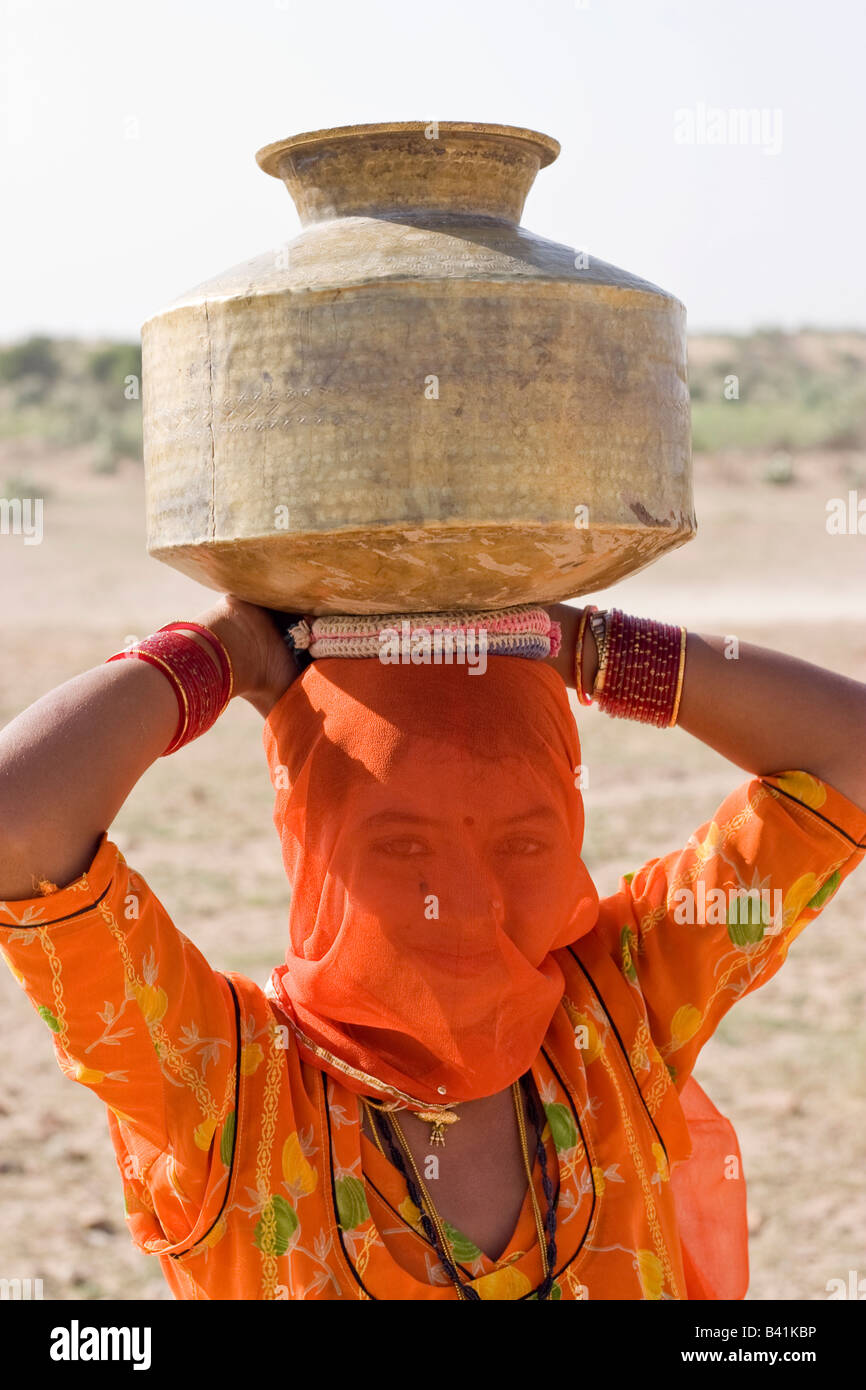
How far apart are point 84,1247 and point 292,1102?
2.77 m

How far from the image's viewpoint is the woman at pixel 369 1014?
1.78 meters

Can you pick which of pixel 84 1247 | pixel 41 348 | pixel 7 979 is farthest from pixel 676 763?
pixel 41 348

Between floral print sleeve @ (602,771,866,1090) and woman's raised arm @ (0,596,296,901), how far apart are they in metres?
0.73

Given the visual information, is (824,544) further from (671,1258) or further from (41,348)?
(671,1258)

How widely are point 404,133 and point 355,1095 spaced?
1.19m

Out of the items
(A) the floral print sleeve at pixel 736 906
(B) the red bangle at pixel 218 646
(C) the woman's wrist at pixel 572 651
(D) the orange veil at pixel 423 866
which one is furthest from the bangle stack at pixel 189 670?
(A) the floral print sleeve at pixel 736 906

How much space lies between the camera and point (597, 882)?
294 inches

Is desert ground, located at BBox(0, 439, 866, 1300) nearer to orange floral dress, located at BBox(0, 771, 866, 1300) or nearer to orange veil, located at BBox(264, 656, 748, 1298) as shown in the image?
orange floral dress, located at BBox(0, 771, 866, 1300)

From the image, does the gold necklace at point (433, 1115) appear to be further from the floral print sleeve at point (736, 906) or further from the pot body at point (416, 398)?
the pot body at point (416, 398)

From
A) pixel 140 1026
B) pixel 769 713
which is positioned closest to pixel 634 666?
pixel 769 713

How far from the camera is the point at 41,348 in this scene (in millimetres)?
26531

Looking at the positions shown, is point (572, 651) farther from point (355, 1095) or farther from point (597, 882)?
point (597, 882)

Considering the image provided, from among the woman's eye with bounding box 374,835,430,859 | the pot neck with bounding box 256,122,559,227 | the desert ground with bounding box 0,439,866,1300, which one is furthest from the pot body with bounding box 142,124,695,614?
the desert ground with bounding box 0,439,866,1300

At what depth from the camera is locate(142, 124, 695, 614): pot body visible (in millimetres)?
1558
